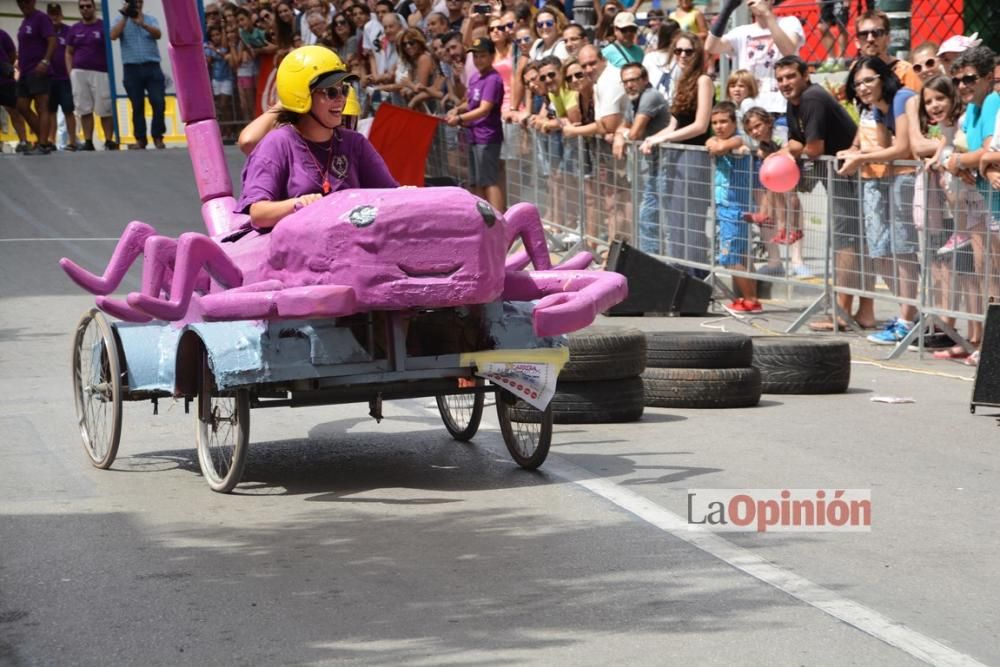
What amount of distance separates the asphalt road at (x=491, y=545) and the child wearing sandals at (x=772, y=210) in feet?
10.1

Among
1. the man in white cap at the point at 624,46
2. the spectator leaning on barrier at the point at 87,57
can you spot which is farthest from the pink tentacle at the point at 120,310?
the spectator leaning on barrier at the point at 87,57

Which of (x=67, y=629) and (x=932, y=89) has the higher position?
(x=932, y=89)

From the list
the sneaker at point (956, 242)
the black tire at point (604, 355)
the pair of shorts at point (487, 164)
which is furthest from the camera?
the pair of shorts at point (487, 164)

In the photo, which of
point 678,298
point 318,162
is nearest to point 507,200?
point 678,298

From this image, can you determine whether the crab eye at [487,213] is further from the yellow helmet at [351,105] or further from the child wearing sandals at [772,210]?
the child wearing sandals at [772,210]

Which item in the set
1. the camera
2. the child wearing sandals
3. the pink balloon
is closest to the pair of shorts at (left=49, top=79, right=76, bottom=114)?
the camera

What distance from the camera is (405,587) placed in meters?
6.47

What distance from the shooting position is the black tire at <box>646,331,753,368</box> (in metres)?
10.8

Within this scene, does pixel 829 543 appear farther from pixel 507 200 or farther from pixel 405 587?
→ pixel 507 200

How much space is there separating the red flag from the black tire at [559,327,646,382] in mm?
10627

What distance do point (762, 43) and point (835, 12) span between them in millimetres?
4468

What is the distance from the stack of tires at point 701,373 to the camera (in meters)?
10.8

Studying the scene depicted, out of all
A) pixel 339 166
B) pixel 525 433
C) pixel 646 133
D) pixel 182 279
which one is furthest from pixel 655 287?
pixel 182 279

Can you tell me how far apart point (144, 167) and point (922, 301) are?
15067mm
